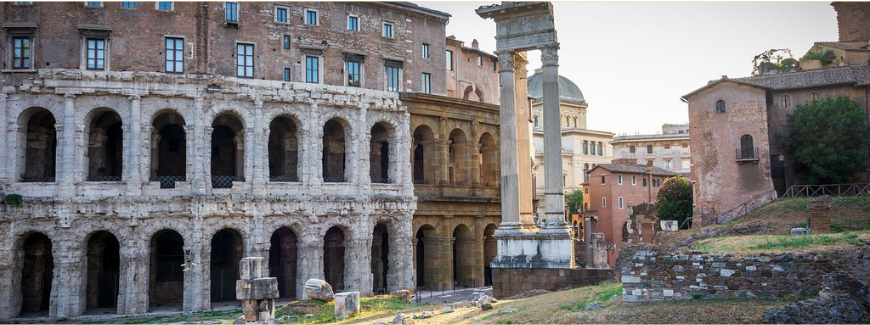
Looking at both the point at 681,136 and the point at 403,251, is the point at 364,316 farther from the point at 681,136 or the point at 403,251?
the point at 681,136

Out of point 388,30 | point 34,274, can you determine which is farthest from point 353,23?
point 34,274

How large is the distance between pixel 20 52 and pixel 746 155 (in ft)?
124

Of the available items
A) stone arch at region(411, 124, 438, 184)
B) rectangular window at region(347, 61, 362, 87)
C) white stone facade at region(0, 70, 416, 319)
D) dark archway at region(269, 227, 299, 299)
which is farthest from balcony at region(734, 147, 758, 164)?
dark archway at region(269, 227, 299, 299)

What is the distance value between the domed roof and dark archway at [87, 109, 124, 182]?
59194 mm

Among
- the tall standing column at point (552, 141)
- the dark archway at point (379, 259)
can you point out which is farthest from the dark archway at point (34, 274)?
the tall standing column at point (552, 141)

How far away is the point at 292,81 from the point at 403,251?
1021 cm

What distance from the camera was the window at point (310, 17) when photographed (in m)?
39.2

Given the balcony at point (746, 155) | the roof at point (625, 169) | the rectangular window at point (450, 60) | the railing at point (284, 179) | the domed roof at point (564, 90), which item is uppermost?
the domed roof at point (564, 90)

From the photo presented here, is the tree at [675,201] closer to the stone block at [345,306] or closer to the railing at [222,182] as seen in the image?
the railing at [222,182]

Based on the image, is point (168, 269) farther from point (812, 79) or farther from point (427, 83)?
point (812, 79)

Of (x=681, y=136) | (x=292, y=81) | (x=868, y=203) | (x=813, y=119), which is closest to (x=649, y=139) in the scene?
(x=681, y=136)

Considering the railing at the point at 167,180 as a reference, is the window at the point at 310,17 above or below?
above

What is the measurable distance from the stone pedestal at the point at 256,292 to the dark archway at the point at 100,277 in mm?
14547

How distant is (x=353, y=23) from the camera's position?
4072 centimetres
